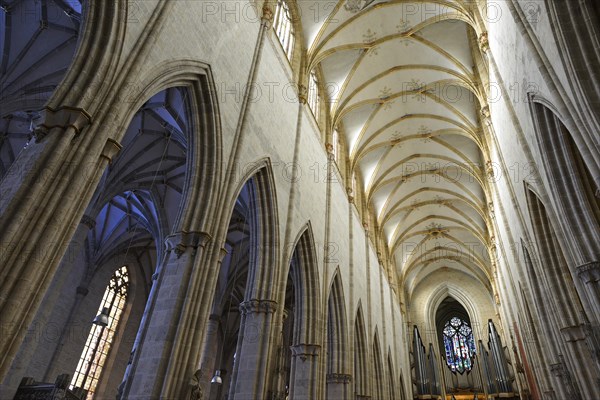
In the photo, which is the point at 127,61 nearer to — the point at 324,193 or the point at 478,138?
the point at 324,193

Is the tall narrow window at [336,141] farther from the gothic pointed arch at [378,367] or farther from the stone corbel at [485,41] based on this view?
the gothic pointed arch at [378,367]

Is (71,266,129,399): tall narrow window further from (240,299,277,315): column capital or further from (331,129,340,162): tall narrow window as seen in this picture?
(331,129,340,162): tall narrow window

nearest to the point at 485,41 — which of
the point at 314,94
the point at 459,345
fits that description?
the point at 314,94

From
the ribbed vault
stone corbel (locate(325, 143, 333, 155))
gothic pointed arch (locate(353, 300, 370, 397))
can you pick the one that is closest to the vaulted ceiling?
stone corbel (locate(325, 143, 333, 155))

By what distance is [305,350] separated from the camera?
11531mm

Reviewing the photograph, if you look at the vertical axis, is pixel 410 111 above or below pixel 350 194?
above

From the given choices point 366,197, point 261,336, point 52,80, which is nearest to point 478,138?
point 366,197

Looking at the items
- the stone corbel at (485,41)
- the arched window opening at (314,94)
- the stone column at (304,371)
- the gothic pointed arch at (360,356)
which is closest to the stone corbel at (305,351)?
the stone column at (304,371)

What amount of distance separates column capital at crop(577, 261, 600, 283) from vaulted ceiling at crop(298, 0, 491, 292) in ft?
32.3

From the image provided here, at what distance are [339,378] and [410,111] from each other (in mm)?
11477

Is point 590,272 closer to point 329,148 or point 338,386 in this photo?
point 338,386

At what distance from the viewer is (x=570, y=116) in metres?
6.79

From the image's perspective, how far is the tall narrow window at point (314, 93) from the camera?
51.1 ft

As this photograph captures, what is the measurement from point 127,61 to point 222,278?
46.9 ft
